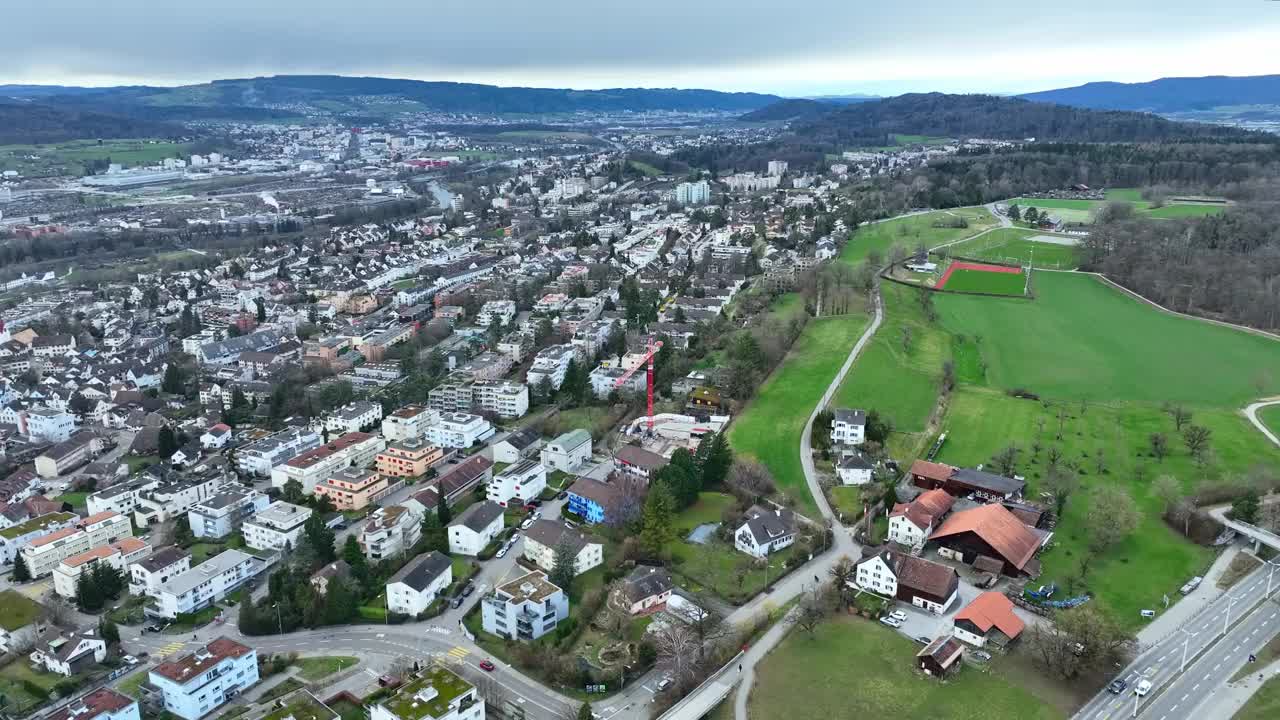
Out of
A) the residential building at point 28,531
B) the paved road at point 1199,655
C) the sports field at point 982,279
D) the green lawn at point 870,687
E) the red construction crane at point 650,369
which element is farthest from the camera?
the sports field at point 982,279

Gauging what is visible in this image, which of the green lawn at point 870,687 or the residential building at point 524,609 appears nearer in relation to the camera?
the green lawn at point 870,687

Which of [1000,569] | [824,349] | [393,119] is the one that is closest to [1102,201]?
[824,349]

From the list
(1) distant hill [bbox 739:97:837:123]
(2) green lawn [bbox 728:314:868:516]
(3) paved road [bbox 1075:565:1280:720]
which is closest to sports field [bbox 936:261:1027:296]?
(2) green lawn [bbox 728:314:868:516]

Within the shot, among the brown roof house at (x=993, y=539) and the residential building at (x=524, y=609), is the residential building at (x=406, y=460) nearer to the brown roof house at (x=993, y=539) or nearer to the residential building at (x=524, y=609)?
the residential building at (x=524, y=609)

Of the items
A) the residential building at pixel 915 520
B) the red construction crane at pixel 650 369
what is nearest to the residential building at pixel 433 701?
the residential building at pixel 915 520

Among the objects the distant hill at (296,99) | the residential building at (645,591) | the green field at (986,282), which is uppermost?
the distant hill at (296,99)

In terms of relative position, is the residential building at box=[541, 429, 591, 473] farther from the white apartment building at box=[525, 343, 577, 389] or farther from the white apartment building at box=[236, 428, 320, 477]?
the white apartment building at box=[236, 428, 320, 477]

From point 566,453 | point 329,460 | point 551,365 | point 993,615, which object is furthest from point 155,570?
point 993,615
